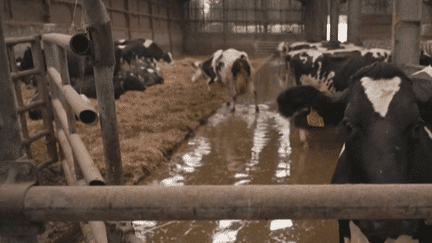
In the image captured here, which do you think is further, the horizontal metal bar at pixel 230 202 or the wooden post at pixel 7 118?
the wooden post at pixel 7 118

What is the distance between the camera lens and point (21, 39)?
301 centimetres

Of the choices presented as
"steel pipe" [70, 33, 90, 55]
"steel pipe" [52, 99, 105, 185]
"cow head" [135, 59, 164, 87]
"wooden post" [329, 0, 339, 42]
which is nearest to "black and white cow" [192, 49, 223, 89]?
"cow head" [135, 59, 164, 87]

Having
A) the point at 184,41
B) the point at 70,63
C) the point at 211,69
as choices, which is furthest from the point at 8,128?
the point at 184,41

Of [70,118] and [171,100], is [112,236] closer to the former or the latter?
[70,118]

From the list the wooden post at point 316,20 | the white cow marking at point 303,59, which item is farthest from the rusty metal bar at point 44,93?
the wooden post at point 316,20

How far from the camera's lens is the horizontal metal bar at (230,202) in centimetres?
73

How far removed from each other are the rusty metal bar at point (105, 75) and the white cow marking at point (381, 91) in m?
1.31

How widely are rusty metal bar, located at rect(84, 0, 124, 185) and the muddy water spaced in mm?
1414

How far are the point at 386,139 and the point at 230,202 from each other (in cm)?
120

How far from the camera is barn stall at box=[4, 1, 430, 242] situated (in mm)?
4363

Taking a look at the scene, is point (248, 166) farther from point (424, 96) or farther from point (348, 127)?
point (424, 96)

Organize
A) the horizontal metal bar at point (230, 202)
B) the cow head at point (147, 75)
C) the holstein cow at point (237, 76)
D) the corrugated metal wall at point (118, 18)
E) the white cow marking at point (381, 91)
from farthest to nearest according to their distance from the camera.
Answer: the cow head at point (147, 75) → the corrugated metal wall at point (118, 18) → the holstein cow at point (237, 76) → the white cow marking at point (381, 91) → the horizontal metal bar at point (230, 202)

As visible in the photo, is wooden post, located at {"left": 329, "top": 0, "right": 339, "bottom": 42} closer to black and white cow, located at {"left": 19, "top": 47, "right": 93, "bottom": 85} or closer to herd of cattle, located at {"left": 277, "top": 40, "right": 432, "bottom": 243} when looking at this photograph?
black and white cow, located at {"left": 19, "top": 47, "right": 93, "bottom": 85}

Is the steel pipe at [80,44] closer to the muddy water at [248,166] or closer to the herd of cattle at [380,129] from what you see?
the herd of cattle at [380,129]
